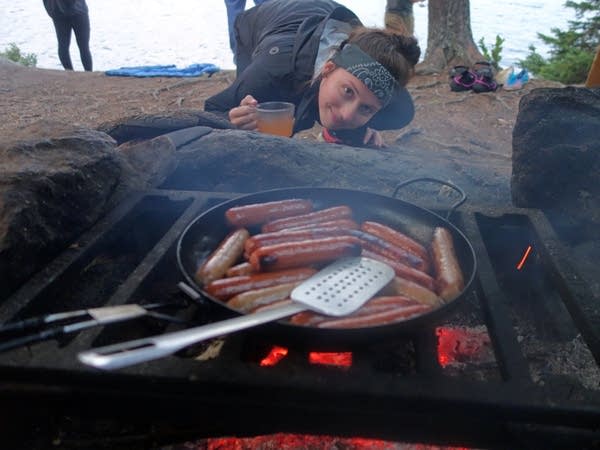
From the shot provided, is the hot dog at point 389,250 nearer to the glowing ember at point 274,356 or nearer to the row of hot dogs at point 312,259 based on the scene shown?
the row of hot dogs at point 312,259

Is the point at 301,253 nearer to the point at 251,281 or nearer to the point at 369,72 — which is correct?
the point at 251,281

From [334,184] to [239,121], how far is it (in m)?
1.30

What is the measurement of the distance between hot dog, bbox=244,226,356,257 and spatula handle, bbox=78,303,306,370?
1.80 ft

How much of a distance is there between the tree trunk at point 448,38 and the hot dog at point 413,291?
29.4ft

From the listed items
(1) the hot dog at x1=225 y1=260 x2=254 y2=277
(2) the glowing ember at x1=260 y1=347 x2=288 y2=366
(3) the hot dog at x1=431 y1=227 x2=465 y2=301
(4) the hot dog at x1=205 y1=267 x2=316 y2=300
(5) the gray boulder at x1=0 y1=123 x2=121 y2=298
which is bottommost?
(2) the glowing ember at x1=260 y1=347 x2=288 y2=366

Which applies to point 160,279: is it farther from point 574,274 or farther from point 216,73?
point 216,73

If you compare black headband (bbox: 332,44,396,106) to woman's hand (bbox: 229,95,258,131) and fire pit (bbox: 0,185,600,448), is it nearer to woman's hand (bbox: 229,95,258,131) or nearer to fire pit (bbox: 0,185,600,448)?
woman's hand (bbox: 229,95,258,131)

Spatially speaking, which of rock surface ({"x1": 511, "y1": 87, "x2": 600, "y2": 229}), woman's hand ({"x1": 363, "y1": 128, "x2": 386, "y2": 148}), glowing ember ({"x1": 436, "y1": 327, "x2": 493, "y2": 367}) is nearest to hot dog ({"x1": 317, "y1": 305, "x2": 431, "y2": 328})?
glowing ember ({"x1": 436, "y1": 327, "x2": 493, "y2": 367})

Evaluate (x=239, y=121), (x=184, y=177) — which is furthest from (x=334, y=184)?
(x=239, y=121)

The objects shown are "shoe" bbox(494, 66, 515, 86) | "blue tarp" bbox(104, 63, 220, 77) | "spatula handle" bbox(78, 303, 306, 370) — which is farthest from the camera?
"blue tarp" bbox(104, 63, 220, 77)

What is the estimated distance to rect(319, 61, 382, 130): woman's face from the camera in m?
3.83

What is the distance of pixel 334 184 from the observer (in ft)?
10.5

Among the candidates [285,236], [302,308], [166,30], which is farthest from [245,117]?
[166,30]

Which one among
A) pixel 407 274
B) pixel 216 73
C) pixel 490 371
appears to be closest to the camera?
pixel 407 274
